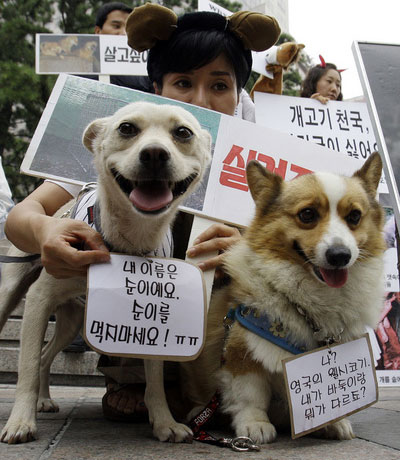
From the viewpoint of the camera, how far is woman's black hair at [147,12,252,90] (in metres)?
2.68

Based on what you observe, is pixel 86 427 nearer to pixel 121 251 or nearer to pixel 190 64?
pixel 121 251

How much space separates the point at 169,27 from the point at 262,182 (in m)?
1.29

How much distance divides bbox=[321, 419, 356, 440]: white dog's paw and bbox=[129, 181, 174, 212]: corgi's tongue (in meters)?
1.10

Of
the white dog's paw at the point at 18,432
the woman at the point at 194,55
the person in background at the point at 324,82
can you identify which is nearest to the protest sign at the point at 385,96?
the woman at the point at 194,55

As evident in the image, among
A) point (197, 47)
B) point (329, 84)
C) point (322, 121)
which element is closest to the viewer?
point (197, 47)

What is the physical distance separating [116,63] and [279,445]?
175 inches

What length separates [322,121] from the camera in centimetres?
378

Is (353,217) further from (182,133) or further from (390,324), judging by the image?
(390,324)

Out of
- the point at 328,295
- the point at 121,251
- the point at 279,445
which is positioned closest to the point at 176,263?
the point at 121,251

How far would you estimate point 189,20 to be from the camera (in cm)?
278

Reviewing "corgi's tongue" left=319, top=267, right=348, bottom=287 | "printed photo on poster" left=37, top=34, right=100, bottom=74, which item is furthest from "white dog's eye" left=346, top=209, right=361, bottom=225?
"printed photo on poster" left=37, top=34, right=100, bottom=74

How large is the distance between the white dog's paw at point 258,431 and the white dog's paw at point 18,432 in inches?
30.4

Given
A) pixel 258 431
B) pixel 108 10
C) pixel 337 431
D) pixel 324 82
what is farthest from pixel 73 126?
pixel 108 10

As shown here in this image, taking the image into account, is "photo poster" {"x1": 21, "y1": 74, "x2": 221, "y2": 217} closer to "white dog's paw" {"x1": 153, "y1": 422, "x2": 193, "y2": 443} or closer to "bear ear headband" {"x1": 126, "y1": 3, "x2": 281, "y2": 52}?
"bear ear headband" {"x1": 126, "y1": 3, "x2": 281, "y2": 52}
